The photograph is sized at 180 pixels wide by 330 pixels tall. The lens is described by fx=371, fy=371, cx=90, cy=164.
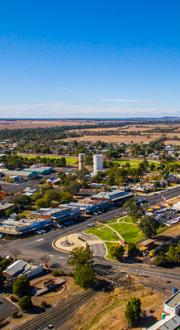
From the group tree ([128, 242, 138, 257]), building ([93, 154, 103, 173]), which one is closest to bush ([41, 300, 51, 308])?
tree ([128, 242, 138, 257])

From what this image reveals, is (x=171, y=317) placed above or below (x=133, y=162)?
below

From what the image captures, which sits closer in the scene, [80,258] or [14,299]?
[14,299]

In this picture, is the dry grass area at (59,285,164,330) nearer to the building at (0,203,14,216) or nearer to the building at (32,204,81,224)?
the building at (32,204,81,224)

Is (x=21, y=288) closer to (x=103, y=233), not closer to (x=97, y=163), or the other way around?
(x=103, y=233)

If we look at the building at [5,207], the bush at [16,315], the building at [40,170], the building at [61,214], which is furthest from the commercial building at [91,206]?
the building at [40,170]

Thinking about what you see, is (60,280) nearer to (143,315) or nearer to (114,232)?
(143,315)

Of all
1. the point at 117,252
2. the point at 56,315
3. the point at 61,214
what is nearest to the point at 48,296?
the point at 56,315

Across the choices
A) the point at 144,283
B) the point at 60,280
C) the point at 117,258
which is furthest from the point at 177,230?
the point at 60,280

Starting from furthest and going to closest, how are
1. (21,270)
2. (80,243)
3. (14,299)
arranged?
(80,243), (21,270), (14,299)
